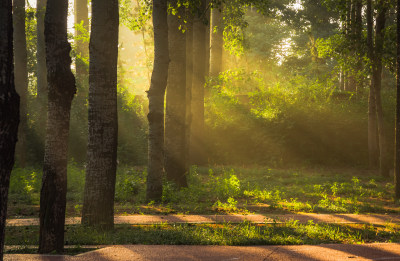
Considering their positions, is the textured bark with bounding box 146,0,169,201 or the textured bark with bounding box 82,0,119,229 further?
the textured bark with bounding box 146,0,169,201

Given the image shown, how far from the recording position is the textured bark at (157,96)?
11.6 m

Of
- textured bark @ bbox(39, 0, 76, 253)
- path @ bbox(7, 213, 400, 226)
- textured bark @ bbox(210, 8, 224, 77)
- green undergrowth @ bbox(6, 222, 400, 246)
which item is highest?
textured bark @ bbox(210, 8, 224, 77)

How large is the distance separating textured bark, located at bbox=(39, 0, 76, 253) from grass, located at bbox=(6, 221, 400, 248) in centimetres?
85

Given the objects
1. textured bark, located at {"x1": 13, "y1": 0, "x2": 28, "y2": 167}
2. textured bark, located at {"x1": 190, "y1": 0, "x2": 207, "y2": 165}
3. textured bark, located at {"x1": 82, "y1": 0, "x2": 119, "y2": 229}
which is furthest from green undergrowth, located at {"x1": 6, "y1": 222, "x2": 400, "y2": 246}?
textured bark, located at {"x1": 13, "y1": 0, "x2": 28, "y2": 167}

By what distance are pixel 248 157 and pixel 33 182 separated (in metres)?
12.8

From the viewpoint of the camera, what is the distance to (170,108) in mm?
13984

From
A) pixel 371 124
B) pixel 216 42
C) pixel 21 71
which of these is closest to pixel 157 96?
pixel 21 71

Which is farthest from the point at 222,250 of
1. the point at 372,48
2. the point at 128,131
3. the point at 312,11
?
the point at 312,11

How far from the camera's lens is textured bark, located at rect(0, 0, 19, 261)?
4.04 m

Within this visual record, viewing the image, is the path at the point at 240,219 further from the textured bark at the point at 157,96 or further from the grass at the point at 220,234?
the textured bark at the point at 157,96

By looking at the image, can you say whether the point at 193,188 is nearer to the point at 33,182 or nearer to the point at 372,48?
the point at 33,182

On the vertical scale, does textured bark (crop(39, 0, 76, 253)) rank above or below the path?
above

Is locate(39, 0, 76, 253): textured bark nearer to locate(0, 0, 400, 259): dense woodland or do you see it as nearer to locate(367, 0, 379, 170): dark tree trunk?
locate(0, 0, 400, 259): dense woodland

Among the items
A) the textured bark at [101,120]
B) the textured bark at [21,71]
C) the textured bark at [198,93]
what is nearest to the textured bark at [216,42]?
the textured bark at [198,93]
